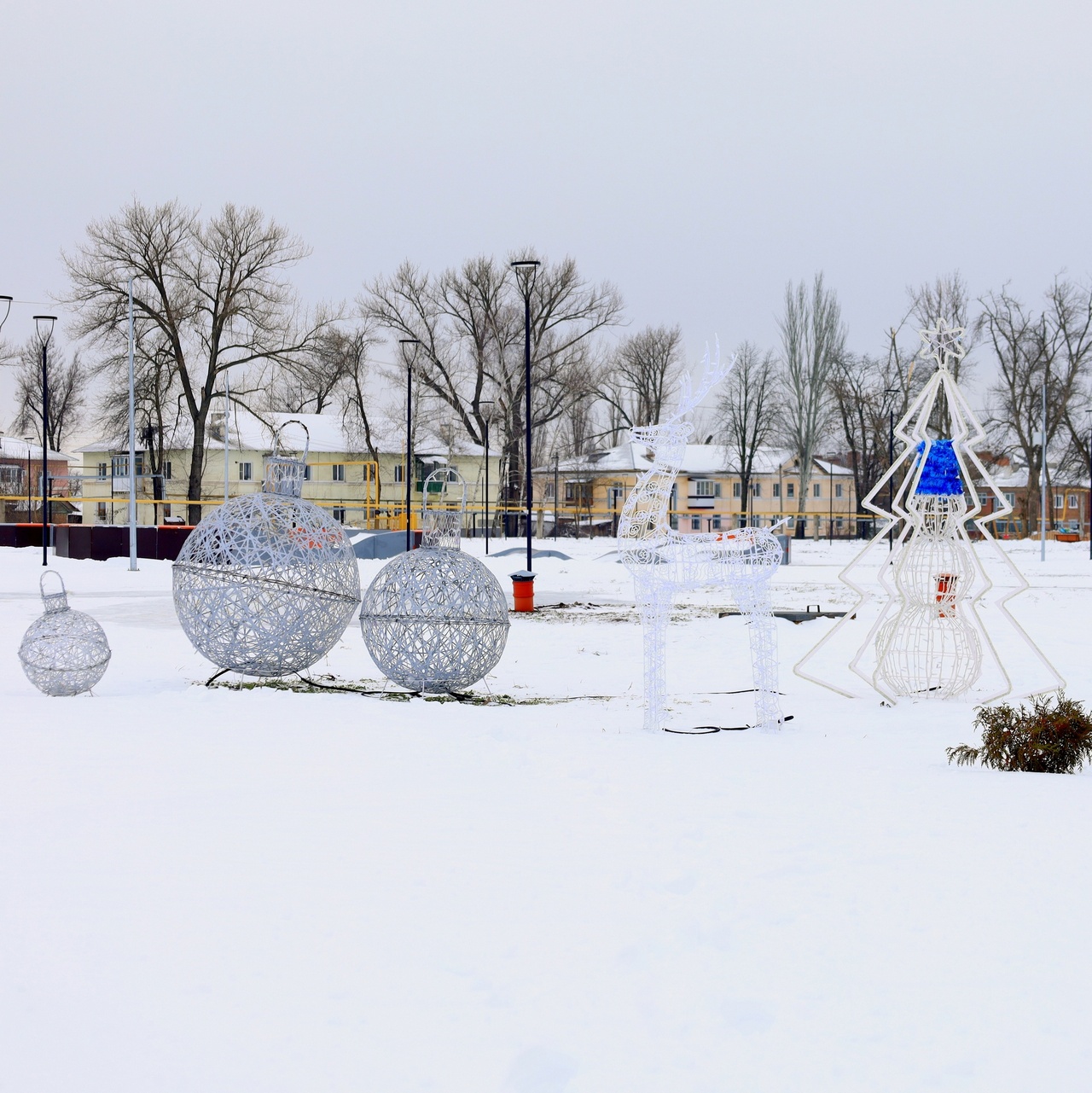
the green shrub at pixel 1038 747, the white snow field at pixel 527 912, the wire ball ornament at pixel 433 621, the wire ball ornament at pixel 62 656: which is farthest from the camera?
the wire ball ornament at pixel 433 621

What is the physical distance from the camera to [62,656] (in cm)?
959

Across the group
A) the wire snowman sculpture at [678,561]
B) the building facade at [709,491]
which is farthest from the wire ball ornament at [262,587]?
the building facade at [709,491]

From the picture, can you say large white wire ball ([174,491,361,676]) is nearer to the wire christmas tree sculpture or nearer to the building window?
the wire christmas tree sculpture

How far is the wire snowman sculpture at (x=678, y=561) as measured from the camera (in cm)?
838

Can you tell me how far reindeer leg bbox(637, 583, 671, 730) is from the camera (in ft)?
28.1

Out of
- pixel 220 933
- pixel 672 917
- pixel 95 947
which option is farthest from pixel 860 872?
pixel 95 947

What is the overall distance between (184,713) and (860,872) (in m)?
5.63

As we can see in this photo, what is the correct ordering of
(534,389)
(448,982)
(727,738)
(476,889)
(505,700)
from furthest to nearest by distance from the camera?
(534,389)
(505,700)
(727,738)
(476,889)
(448,982)

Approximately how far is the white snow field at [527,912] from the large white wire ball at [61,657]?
54.5 inches

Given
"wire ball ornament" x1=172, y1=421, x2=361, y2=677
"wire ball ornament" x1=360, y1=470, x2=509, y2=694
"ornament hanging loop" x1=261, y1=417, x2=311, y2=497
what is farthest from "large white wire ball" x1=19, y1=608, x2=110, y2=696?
"wire ball ornament" x1=360, y1=470, x2=509, y2=694

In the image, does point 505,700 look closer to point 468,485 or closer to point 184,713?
point 184,713

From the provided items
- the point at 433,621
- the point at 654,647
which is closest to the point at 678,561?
the point at 654,647

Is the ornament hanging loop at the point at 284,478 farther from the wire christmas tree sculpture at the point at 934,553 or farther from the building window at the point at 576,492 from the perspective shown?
the building window at the point at 576,492

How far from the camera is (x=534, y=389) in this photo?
58438mm
